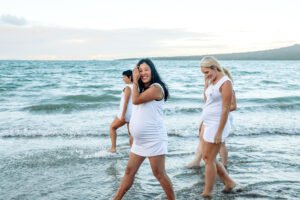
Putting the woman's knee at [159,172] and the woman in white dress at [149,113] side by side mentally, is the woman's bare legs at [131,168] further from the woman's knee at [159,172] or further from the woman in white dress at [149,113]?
the woman's knee at [159,172]

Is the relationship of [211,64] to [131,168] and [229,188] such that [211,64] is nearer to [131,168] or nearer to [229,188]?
[131,168]

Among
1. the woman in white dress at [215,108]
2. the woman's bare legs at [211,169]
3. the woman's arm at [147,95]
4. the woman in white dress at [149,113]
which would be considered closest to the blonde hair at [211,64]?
the woman in white dress at [215,108]

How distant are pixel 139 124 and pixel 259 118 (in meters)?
10.6

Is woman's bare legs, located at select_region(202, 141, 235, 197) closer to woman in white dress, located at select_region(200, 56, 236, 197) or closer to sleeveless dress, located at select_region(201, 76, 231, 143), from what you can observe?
woman in white dress, located at select_region(200, 56, 236, 197)

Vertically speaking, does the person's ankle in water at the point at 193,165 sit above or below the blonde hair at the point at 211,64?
below

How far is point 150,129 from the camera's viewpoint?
467cm

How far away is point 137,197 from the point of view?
A: 5.83m

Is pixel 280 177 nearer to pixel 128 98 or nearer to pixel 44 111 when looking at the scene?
pixel 128 98

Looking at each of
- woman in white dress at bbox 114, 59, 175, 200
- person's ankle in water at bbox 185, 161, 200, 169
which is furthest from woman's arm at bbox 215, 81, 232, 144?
person's ankle in water at bbox 185, 161, 200, 169

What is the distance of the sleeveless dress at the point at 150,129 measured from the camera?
15.3 ft

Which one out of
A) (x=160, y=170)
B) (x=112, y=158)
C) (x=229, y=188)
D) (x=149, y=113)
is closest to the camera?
(x=149, y=113)

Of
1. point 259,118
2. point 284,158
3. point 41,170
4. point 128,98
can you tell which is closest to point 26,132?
point 41,170

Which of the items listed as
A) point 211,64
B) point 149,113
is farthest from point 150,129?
point 211,64

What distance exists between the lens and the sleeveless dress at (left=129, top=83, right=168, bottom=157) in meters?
4.66
